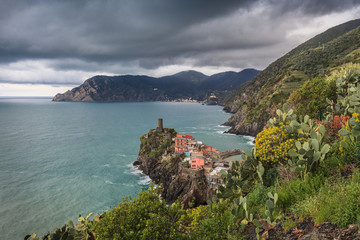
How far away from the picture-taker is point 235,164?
48.7ft

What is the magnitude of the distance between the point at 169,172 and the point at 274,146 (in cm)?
3031

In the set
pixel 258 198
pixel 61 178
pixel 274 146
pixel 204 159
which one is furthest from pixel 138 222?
pixel 61 178

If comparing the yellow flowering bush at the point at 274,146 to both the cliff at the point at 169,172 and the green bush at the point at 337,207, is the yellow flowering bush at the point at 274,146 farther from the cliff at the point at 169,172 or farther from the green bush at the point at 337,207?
the cliff at the point at 169,172

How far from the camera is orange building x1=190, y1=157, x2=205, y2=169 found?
35.4 metres

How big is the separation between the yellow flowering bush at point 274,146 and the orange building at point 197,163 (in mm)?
23085

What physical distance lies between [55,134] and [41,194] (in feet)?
186

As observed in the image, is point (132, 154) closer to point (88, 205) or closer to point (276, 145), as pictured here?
point (88, 205)

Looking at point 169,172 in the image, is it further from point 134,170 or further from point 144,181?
point 134,170

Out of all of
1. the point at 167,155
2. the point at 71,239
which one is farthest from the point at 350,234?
the point at 167,155

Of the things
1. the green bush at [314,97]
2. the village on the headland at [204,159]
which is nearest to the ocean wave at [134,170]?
the village on the headland at [204,159]

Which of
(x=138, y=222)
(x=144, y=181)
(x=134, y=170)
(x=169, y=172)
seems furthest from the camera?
(x=134, y=170)

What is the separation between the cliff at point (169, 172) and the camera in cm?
3231

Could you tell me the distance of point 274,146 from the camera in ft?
39.5

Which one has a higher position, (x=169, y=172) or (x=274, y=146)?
(x=274, y=146)
